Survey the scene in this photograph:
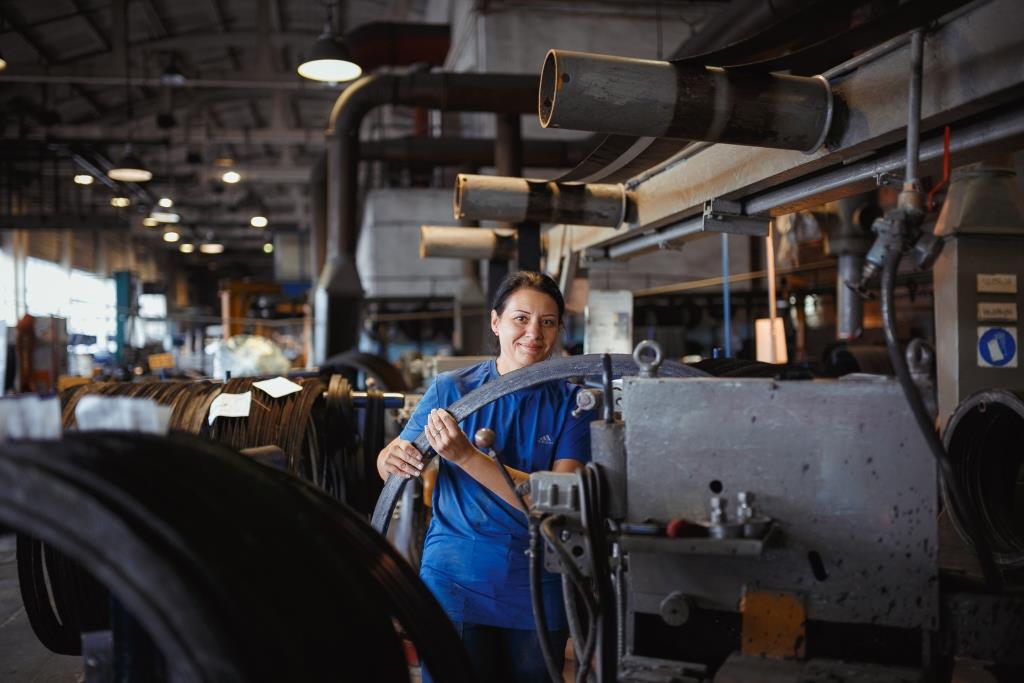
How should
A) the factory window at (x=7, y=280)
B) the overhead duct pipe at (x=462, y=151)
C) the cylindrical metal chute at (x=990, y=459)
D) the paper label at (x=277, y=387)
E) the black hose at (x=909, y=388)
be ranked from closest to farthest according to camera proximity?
the black hose at (x=909, y=388)
the cylindrical metal chute at (x=990, y=459)
the paper label at (x=277, y=387)
the overhead duct pipe at (x=462, y=151)
the factory window at (x=7, y=280)

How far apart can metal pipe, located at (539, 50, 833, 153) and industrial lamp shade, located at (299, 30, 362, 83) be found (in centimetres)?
473

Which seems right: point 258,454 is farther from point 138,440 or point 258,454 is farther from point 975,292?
point 975,292

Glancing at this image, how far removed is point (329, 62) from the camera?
607 centimetres

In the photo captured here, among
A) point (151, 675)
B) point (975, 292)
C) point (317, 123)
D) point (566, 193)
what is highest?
point (317, 123)

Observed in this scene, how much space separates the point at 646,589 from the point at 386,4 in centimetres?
1425

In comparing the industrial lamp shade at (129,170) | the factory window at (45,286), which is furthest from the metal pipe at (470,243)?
the factory window at (45,286)

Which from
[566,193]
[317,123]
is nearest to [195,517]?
[566,193]

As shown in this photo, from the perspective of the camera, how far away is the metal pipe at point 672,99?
1585 mm

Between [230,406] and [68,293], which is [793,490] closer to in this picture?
[230,406]

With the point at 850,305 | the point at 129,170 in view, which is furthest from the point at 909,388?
the point at 129,170

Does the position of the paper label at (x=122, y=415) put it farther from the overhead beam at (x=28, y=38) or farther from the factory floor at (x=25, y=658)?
the overhead beam at (x=28, y=38)

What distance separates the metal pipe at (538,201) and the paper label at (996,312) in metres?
1.96

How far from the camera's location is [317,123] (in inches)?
755

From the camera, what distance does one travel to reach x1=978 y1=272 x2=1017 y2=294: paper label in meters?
3.89
